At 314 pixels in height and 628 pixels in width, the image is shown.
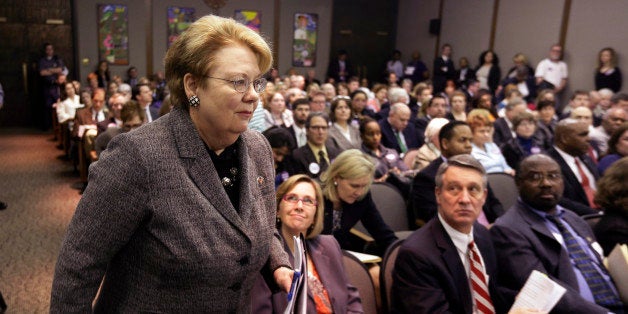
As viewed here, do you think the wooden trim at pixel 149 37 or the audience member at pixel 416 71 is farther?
the audience member at pixel 416 71

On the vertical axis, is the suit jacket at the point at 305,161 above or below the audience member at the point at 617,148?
below

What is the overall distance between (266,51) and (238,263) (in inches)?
18.7

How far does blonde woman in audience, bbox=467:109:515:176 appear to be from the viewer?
4551 mm

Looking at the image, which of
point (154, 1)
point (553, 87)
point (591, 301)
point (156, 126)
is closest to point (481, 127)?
point (591, 301)

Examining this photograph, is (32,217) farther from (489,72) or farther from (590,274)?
(489,72)

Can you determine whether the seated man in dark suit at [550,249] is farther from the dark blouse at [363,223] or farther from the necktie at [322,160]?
the necktie at [322,160]

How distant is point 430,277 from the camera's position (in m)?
2.04

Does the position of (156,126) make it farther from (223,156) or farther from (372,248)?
(372,248)

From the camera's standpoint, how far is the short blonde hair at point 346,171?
309cm

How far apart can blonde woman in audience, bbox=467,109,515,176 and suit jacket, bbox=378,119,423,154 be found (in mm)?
945

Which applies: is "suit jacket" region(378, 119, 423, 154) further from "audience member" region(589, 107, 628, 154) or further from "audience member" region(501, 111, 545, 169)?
"audience member" region(589, 107, 628, 154)

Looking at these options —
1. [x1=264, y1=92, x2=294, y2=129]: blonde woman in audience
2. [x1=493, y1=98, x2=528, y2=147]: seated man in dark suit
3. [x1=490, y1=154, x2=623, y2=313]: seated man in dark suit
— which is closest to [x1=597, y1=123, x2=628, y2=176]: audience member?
[x1=493, y1=98, x2=528, y2=147]: seated man in dark suit

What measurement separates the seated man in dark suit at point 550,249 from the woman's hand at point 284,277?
1238mm

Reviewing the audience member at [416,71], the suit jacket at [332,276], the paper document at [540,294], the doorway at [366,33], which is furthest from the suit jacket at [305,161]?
the doorway at [366,33]
